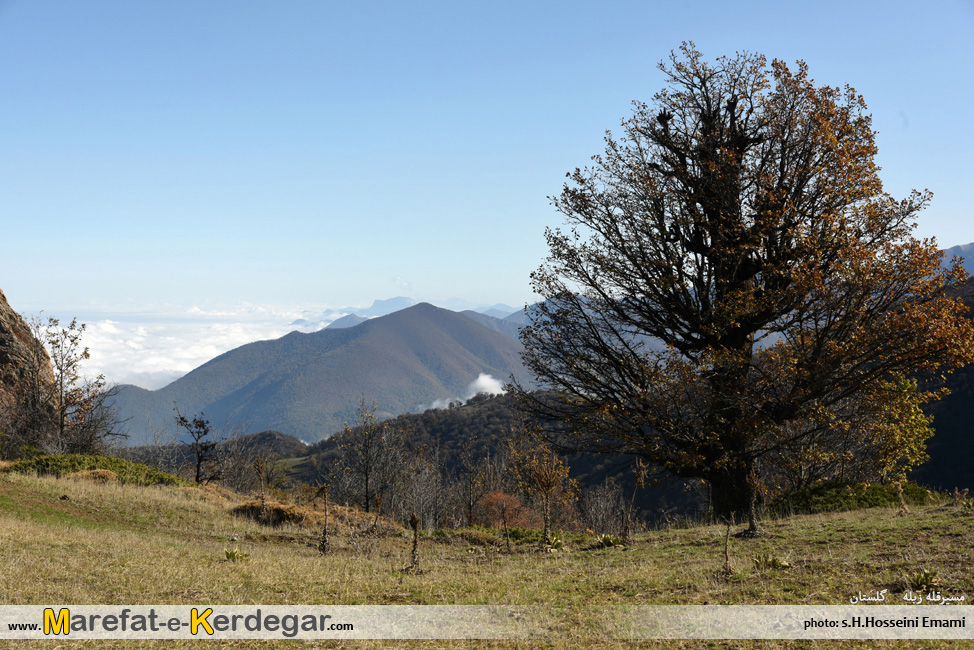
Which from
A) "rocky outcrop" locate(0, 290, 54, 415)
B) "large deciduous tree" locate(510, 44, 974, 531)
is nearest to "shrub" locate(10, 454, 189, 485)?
"rocky outcrop" locate(0, 290, 54, 415)

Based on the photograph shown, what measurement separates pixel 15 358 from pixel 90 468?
16.4 metres

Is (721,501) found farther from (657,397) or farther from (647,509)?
(647,509)

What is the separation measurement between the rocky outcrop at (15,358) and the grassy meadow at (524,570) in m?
22.0

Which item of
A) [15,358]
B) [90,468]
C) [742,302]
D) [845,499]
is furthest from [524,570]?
[15,358]

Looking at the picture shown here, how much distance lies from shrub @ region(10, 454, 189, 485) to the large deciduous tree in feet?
56.1

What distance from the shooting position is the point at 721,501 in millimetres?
14414

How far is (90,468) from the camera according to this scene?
22.9m

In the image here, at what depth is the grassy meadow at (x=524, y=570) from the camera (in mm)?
7516

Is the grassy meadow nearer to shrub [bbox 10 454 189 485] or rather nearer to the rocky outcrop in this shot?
shrub [bbox 10 454 189 485]

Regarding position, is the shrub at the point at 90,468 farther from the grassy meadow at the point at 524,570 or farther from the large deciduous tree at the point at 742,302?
the large deciduous tree at the point at 742,302

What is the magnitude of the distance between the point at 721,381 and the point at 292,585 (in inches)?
375

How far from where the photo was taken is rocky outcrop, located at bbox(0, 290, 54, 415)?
32969 millimetres

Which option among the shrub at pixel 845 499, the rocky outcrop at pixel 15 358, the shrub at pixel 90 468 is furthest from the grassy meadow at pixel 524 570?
the rocky outcrop at pixel 15 358

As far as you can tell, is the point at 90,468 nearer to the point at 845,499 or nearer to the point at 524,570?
the point at 524,570
